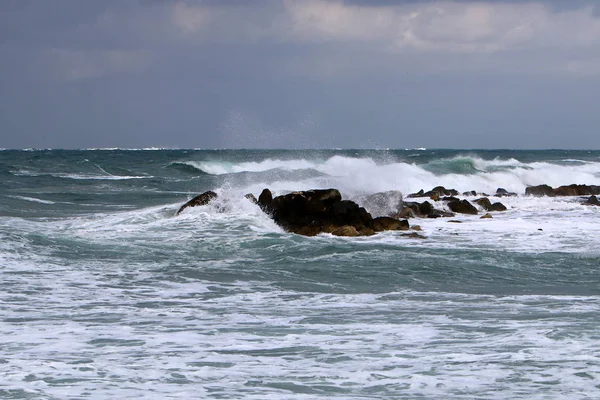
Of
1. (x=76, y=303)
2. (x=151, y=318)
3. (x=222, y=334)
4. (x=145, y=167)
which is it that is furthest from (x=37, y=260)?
(x=145, y=167)

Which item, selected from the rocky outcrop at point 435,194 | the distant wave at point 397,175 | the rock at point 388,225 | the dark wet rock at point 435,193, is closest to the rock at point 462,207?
the distant wave at point 397,175

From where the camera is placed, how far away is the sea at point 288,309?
5.91 metres

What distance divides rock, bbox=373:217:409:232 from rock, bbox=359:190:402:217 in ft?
7.87

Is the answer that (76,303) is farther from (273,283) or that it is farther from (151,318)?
(273,283)

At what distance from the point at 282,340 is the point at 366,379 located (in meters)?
1.34

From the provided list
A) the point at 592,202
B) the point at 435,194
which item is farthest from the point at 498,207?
the point at 435,194

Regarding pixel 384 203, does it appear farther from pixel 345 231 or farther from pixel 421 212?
pixel 345 231

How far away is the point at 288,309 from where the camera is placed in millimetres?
8625

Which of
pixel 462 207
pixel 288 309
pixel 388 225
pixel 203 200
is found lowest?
pixel 288 309

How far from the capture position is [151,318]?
320 inches

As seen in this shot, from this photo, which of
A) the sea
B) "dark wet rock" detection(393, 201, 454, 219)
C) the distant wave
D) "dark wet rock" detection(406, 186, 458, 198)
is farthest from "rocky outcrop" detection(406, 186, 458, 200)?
the sea

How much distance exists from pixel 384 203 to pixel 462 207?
2.79m

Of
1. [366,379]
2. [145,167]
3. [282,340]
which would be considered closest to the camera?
[366,379]

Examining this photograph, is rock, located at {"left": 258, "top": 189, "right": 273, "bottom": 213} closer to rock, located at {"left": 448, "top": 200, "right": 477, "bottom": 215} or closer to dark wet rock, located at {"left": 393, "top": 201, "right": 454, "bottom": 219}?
dark wet rock, located at {"left": 393, "top": 201, "right": 454, "bottom": 219}
